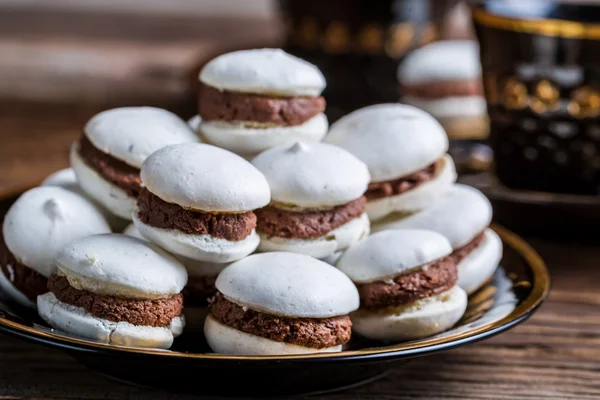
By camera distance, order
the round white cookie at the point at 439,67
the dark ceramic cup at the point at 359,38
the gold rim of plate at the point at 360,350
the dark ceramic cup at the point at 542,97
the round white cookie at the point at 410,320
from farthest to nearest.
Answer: the dark ceramic cup at the point at 359,38 < the round white cookie at the point at 439,67 < the dark ceramic cup at the point at 542,97 < the round white cookie at the point at 410,320 < the gold rim of plate at the point at 360,350

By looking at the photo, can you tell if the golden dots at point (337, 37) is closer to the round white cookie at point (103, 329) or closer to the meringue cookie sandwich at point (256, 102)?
the meringue cookie sandwich at point (256, 102)

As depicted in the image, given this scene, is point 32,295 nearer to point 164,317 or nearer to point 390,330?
point 164,317

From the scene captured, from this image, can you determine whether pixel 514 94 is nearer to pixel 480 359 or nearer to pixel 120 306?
pixel 480 359

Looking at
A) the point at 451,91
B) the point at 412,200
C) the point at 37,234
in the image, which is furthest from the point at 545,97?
the point at 37,234

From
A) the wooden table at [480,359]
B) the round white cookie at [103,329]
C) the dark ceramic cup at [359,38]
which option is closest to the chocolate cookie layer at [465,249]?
the wooden table at [480,359]

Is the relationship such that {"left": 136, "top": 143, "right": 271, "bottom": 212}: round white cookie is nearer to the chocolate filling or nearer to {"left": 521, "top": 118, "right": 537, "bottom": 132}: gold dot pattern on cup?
{"left": 521, "top": 118, "right": 537, "bottom": 132}: gold dot pattern on cup

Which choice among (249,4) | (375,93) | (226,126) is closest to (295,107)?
(226,126)

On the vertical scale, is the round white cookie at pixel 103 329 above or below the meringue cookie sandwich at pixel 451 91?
above
